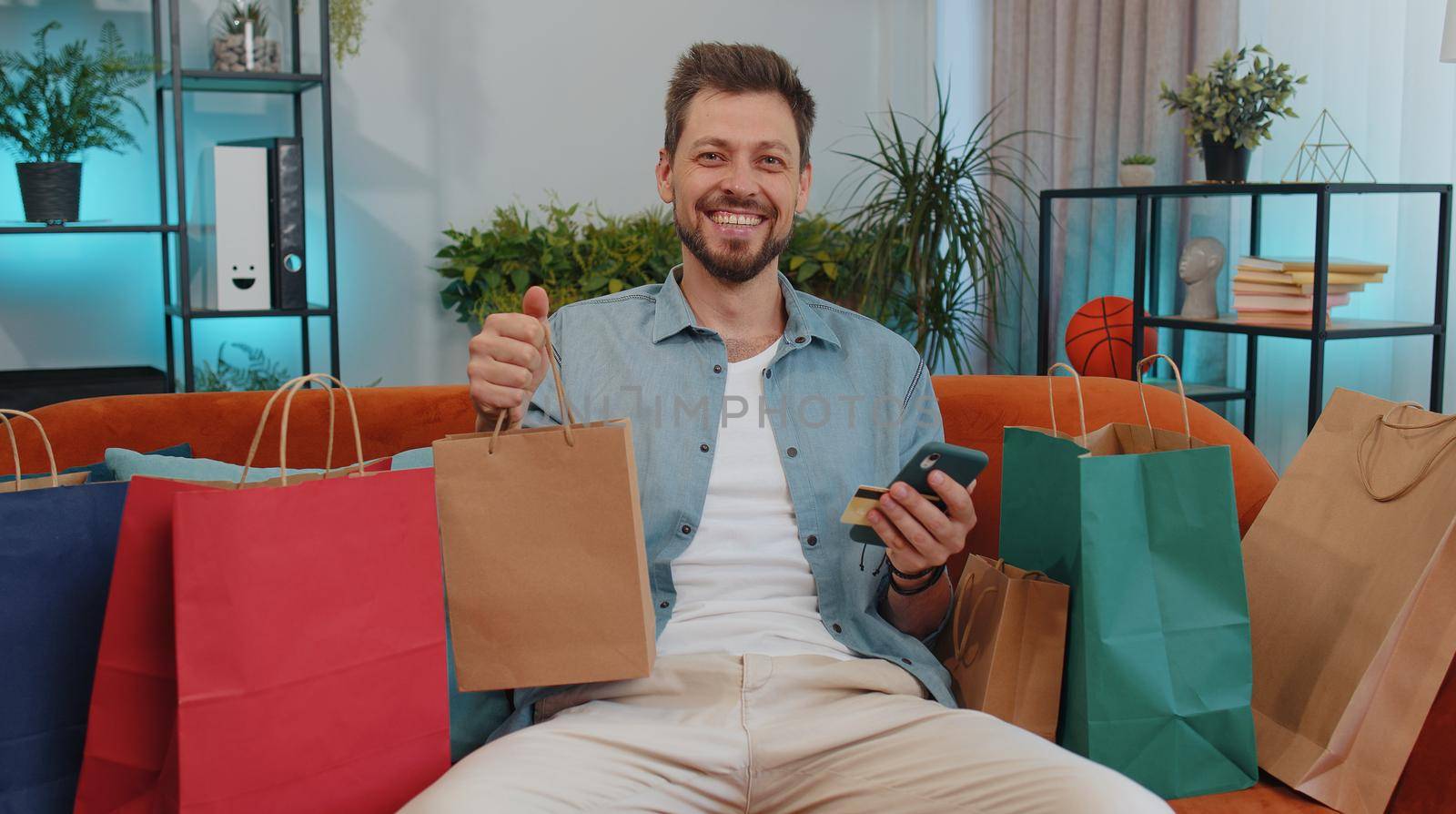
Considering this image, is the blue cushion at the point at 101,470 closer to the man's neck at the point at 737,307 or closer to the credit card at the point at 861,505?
the man's neck at the point at 737,307

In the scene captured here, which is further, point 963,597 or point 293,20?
point 293,20

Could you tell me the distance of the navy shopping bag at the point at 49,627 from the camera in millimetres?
1244

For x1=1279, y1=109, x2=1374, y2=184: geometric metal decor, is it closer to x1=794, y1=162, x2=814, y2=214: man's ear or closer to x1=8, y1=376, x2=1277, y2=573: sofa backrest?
x1=8, y1=376, x2=1277, y2=573: sofa backrest

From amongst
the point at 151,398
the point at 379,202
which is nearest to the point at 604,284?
the point at 379,202

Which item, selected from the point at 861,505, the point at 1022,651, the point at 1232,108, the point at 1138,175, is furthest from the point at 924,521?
the point at 1138,175

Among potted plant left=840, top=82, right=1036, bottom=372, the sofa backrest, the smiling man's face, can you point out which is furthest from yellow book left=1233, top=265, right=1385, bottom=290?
the smiling man's face

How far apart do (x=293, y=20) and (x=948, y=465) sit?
2.48 m

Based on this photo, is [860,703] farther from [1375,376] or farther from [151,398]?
[1375,376]

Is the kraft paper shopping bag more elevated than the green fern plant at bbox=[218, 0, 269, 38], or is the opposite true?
the green fern plant at bbox=[218, 0, 269, 38]

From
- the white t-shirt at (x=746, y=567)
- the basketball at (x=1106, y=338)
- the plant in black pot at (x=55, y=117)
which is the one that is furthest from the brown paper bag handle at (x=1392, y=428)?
the plant in black pot at (x=55, y=117)

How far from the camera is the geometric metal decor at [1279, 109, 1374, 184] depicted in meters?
2.98

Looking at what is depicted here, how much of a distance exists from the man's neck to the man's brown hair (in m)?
0.22

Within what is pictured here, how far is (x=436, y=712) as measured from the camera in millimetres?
1252

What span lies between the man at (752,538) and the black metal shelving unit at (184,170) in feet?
5.08
